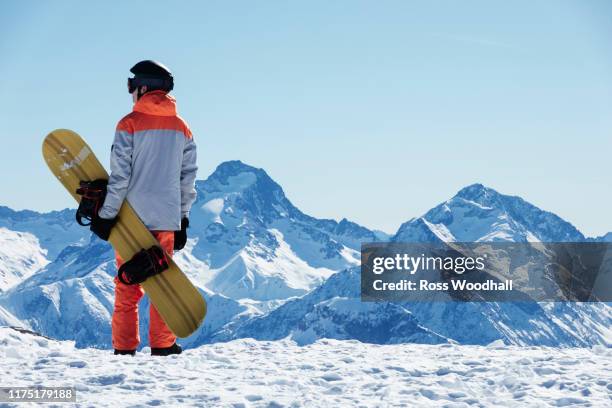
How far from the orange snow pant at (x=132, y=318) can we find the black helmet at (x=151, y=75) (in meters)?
2.13

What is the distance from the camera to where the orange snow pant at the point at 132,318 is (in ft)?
36.4

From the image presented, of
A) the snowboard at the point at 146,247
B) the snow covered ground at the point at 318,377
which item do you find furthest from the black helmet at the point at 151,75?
the snow covered ground at the point at 318,377

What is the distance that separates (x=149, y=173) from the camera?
10844 millimetres

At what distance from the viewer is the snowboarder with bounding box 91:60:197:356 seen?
421 inches

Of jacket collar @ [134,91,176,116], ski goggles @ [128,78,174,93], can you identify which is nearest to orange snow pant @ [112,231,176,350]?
jacket collar @ [134,91,176,116]

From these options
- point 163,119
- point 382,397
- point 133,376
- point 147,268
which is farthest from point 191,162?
point 382,397

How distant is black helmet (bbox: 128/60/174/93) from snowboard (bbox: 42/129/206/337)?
135cm

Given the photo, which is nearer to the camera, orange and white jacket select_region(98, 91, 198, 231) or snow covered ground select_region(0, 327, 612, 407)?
snow covered ground select_region(0, 327, 612, 407)

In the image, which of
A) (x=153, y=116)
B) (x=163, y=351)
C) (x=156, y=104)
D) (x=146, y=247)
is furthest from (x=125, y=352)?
(x=156, y=104)

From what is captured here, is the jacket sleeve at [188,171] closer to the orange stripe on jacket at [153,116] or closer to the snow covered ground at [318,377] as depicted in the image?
the orange stripe on jacket at [153,116]

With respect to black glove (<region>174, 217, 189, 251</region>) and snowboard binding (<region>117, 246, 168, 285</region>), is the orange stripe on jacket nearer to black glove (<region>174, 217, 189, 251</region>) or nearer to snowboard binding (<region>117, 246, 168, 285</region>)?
black glove (<region>174, 217, 189, 251</region>)

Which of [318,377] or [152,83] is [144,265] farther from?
[318,377]

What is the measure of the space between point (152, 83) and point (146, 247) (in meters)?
2.36

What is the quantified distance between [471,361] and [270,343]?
4.22m
